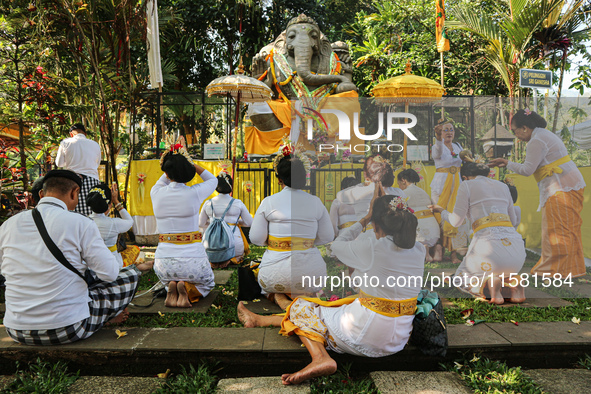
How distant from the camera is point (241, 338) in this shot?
2873mm

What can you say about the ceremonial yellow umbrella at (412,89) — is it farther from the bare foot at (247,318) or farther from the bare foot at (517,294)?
the bare foot at (247,318)

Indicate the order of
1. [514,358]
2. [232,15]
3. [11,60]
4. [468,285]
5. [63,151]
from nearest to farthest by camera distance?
1. [514,358]
2. [468,285]
3. [63,151]
4. [11,60]
5. [232,15]

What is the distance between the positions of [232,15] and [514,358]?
38.2 ft

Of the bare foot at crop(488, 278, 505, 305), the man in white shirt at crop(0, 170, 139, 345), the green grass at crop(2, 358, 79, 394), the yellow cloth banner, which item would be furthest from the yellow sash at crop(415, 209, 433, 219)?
the yellow cloth banner

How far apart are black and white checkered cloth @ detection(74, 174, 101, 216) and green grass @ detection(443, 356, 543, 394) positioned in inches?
165

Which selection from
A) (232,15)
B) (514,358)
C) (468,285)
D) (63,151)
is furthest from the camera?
(232,15)

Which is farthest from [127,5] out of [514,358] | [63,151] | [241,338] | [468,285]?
[514,358]

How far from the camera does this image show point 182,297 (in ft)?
12.2

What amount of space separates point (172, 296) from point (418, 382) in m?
2.26

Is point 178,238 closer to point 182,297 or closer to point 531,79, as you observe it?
point 182,297

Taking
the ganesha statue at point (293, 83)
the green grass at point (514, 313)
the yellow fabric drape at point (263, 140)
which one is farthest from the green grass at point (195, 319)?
the yellow fabric drape at point (263, 140)

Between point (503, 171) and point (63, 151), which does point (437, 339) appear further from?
point (63, 151)

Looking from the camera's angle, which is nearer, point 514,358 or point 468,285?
point 514,358

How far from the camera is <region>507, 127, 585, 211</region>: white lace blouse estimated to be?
3977 millimetres
